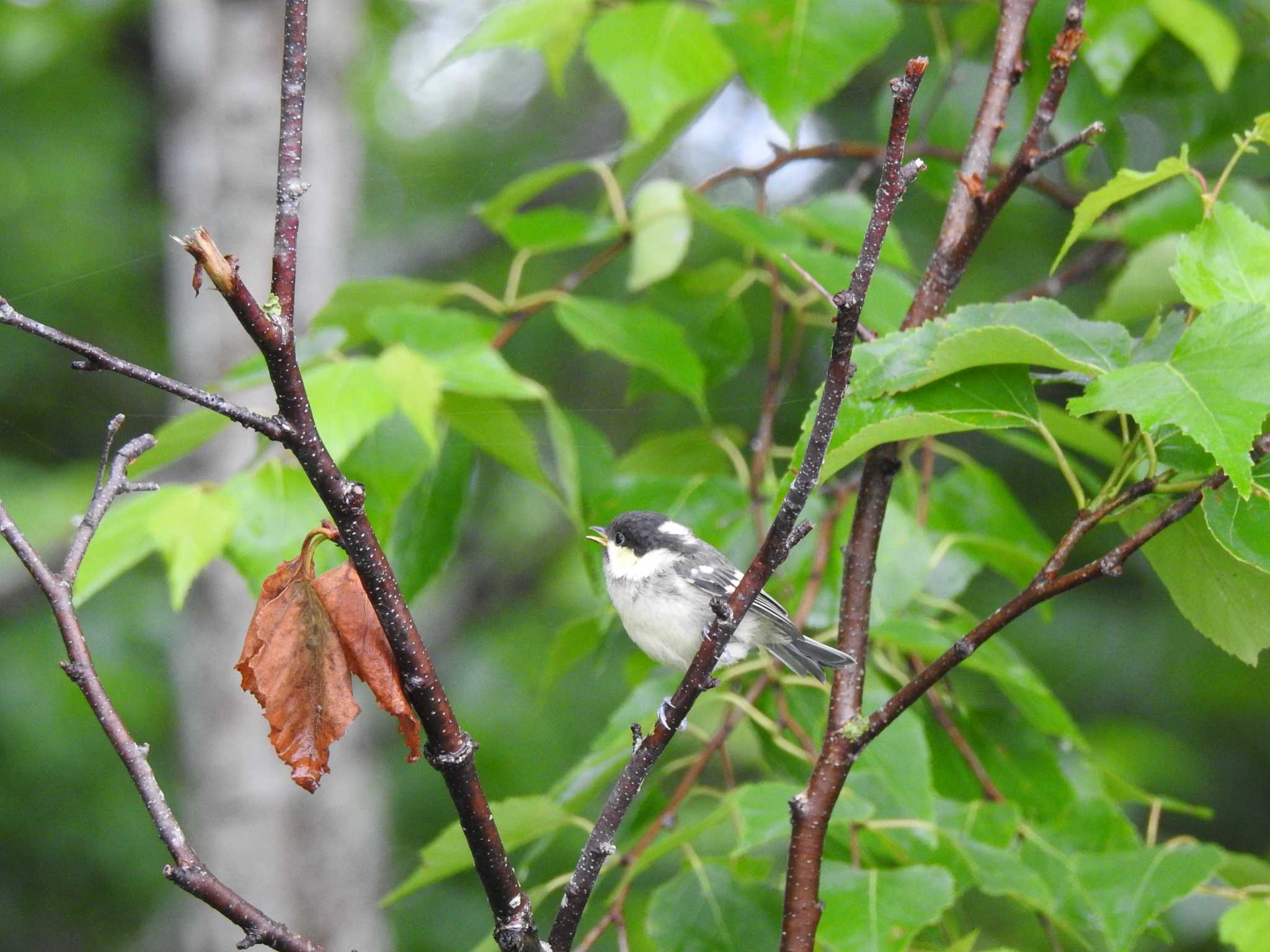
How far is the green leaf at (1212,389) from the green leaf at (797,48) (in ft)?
4.35

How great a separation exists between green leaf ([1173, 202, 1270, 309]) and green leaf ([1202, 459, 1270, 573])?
0.28 metres

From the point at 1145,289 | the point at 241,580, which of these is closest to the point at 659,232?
the point at 1145,289

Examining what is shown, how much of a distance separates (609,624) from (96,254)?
6128 mm

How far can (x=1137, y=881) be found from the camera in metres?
1.91

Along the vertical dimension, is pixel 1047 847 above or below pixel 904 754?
below

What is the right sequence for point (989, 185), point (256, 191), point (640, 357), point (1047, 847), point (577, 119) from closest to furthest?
1. point (1047, 847)
2. point (640, 357)
3. point (989, 185)
4. point (256, 191)
5. point (577, 119)

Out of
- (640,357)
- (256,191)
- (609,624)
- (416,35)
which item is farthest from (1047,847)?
(416,35)

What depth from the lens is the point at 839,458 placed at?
1.44 metres

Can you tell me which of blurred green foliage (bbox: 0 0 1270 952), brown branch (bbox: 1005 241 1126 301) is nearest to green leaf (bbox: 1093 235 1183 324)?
blurred green foliage (bbox: 0 0 1270 952)

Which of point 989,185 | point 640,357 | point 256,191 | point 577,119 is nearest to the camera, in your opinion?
point 640,357

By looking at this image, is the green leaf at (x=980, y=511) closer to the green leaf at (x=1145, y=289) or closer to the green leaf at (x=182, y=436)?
the green leaf at (x=1145, y=289)

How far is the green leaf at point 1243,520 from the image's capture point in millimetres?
1333

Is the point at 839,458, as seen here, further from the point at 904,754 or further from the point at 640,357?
the point at 640,357

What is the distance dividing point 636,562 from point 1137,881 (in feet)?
3.79
